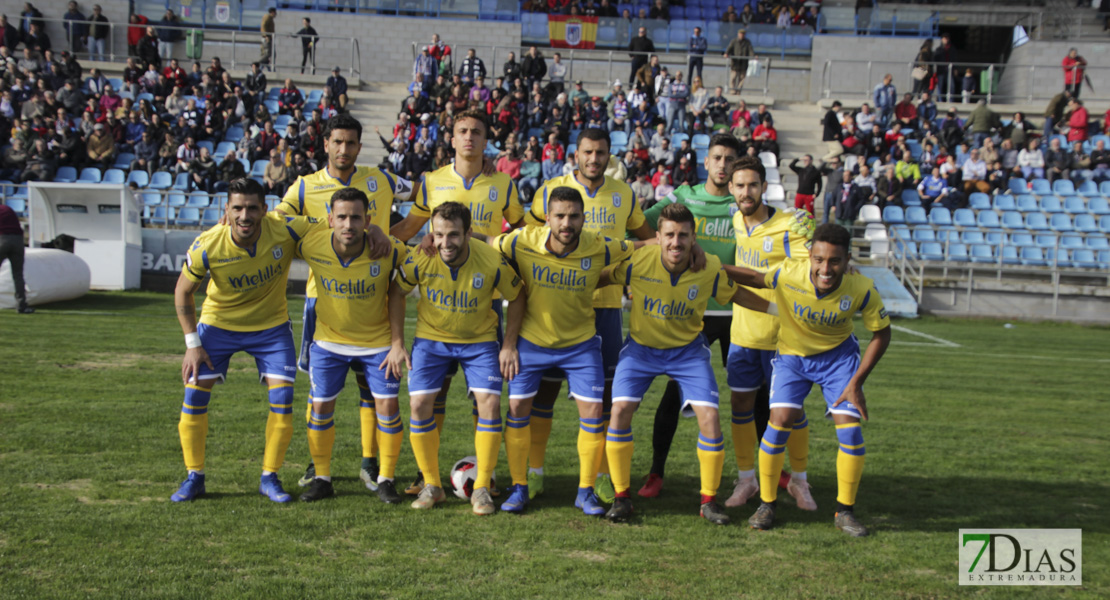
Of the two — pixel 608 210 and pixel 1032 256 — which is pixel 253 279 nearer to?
pixel 608 210

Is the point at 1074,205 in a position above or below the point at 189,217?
above

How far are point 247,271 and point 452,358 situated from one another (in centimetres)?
144

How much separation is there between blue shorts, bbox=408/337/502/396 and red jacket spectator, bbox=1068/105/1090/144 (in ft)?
74.7

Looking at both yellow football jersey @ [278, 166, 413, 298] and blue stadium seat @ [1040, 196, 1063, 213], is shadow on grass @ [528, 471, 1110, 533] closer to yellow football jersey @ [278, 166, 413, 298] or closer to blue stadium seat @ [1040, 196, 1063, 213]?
yellow football jersey @ [278, 166, 413, 298]

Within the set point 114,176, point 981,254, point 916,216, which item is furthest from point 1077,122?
point 114,176

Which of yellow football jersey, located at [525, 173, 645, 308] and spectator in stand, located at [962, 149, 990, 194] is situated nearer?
yellow football jersey, located at [525, 173, 645, 308]

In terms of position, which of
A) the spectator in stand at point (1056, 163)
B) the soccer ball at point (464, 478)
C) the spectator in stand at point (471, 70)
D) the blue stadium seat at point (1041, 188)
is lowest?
the soccer ball at point (464, 478)

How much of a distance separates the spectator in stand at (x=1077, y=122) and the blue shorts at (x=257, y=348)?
77.1 feet

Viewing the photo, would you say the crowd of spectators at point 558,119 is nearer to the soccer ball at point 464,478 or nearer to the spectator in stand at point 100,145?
the spectator in stand at point 100,145

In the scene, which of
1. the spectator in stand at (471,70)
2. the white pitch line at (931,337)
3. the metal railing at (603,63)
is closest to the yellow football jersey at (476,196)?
the white pitch line at (931,337)

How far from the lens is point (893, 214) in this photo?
20.4m

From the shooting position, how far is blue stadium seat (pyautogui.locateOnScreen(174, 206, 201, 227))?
18656 mm

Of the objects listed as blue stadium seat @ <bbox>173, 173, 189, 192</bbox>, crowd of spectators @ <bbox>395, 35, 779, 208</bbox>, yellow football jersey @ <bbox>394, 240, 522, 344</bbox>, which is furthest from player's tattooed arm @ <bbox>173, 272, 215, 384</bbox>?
blue stadium seat @ <bbox>173, 173, 189, 192</bbox>

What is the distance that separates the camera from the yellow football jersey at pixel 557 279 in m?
5.38
